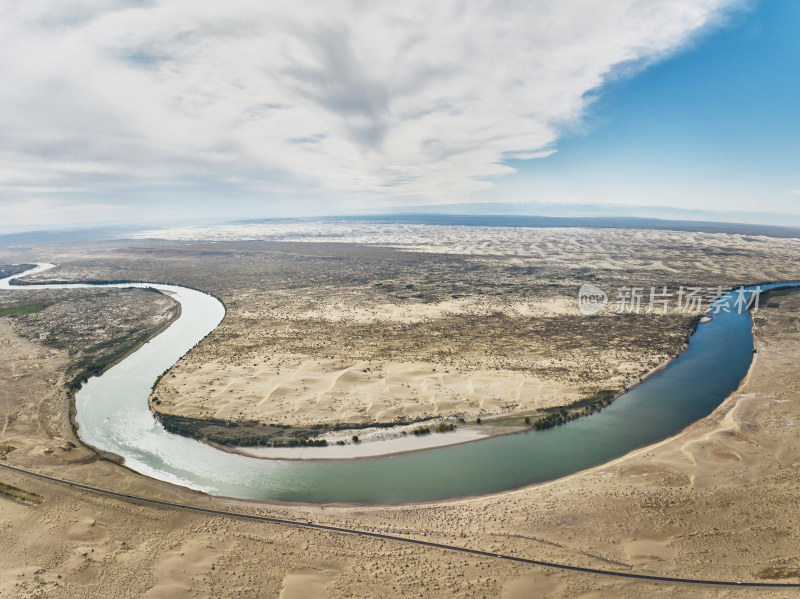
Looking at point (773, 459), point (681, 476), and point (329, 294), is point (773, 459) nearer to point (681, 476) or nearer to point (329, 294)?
point (681, 476)

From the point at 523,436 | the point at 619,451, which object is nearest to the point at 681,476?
the point at 619,451

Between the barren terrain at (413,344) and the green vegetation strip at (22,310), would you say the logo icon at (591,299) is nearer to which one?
the barren terrain at (413,344)

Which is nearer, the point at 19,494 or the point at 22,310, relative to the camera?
the point at 19,494

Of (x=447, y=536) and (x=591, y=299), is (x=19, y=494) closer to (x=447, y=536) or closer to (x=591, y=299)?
(x=447, y=536)

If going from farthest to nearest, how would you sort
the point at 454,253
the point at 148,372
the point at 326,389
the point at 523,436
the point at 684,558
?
the point at 454,253, the point at 148,372, the point at 326,389, the point at 523,436, the point at 684,558

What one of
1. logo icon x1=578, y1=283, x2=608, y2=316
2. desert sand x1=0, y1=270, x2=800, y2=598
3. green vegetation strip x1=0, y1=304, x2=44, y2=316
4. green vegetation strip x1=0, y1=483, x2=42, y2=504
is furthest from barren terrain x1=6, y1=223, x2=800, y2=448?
green vegetation strip x1=0, y1=304, x2=44, y2=316

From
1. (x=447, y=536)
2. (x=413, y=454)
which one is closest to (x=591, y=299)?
(x=413, y=454)

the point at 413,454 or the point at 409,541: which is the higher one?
the point at 409,541
